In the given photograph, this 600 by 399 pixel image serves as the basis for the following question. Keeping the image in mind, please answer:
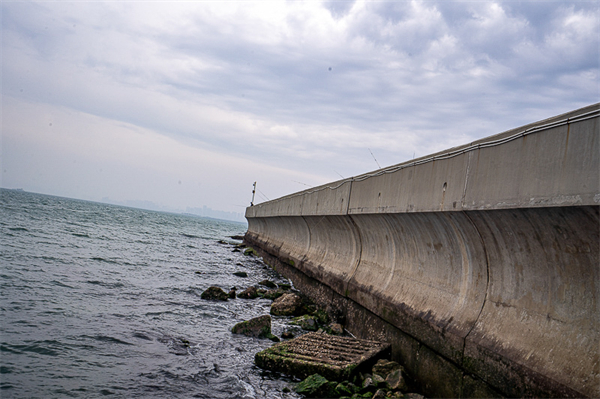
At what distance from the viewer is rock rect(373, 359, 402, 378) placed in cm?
523

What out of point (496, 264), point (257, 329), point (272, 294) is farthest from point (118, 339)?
point (272, 294)

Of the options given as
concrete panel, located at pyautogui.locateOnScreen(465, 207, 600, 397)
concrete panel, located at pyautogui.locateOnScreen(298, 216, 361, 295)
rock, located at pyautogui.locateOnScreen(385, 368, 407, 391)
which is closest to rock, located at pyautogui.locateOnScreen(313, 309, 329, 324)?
concrete panel, located at pyautogui.locateOnScreen(298, 216, 361, 295)

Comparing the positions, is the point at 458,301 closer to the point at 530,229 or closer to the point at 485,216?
the point at 485,216

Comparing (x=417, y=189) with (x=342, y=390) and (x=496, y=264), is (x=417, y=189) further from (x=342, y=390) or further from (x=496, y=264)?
(x=342, y=390)

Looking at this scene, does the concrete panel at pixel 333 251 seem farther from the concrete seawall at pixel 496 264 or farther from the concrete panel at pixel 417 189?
the concrete seawall at pixel 496 264

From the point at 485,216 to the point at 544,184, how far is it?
2.82 ft

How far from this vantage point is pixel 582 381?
291cm

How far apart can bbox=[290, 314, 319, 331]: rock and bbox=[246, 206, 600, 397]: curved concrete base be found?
110 centimetres

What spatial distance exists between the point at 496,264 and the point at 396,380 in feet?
6.06

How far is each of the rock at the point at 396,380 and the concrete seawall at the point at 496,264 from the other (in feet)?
0.83

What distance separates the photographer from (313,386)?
5.01 metres

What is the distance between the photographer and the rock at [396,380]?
478cm

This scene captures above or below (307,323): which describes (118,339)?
below

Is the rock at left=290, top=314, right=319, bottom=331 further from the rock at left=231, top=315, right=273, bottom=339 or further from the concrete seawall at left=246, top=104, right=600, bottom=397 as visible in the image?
the concrete seawall at left=246, top=104, right=600, bottom=397
